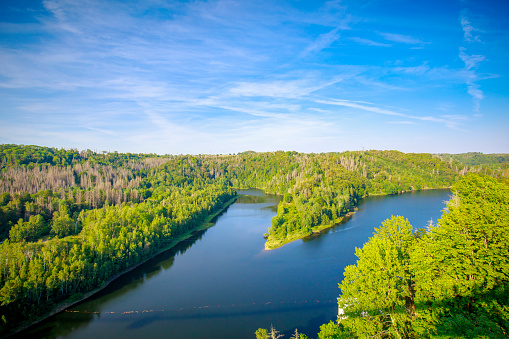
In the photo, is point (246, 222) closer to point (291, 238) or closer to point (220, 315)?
point (291, 238)

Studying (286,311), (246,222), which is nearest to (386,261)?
→ (286,311)

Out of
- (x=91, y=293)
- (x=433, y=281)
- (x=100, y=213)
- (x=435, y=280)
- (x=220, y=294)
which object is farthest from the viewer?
(x=100, y=213)

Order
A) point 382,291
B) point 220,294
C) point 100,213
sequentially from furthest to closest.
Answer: point 100,213 < point 220,294 < point 382,291

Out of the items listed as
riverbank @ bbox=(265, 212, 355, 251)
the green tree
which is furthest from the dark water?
the green tree

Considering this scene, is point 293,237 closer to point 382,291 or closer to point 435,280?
point 382,291

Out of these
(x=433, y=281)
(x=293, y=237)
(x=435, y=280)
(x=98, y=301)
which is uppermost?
(x=435, y=280)

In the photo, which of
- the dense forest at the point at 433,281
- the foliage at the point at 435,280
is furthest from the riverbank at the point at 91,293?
the foliage at the point at 435,280

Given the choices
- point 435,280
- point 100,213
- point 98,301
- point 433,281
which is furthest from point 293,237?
point 435,280
